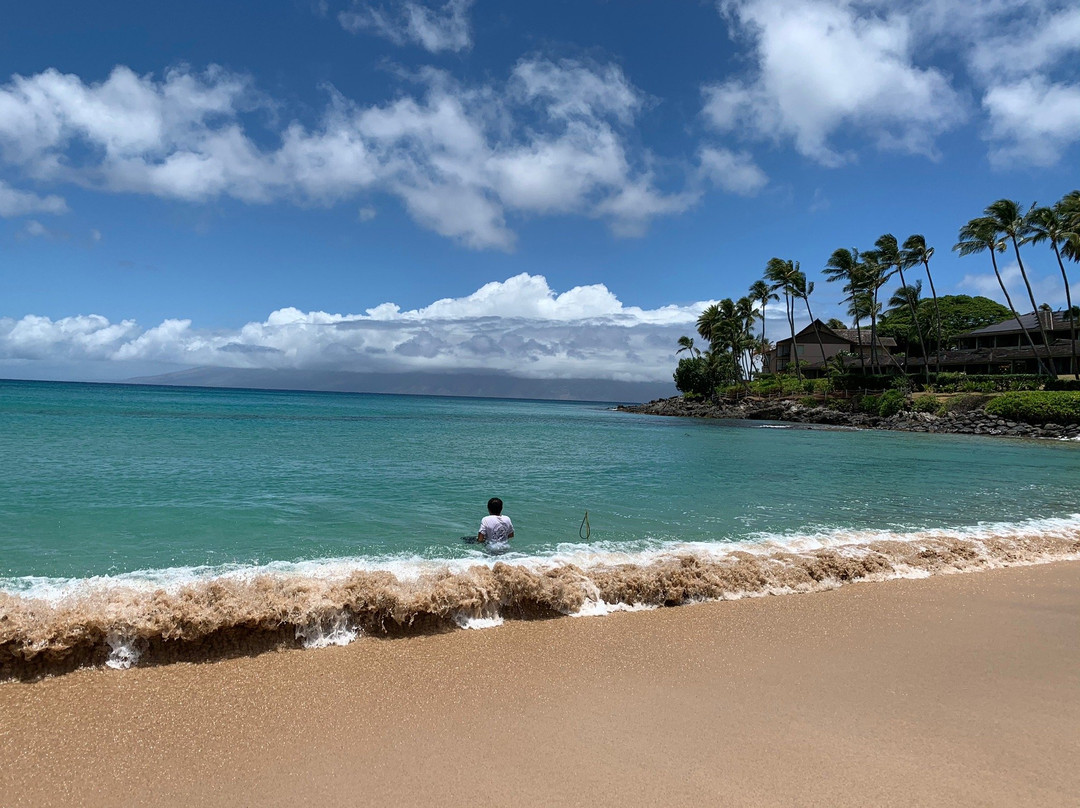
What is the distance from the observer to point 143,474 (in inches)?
616

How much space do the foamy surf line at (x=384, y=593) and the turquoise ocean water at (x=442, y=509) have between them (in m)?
0.09

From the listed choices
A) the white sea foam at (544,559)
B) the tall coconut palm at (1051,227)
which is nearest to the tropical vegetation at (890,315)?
the tall coconut palm at (1051,227)

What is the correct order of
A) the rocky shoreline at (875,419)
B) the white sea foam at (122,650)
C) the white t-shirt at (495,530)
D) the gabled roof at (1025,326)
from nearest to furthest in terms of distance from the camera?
1. the white sea foam at (122,650)
2. the white t-shirt at (495,530)
3. the rocky shoreline at (875,419)
4. the gabled roof at (1025,326)

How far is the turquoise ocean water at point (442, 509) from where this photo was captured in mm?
8156

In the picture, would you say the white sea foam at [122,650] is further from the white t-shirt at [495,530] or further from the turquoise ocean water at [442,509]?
the white t-shirt at [495,530]

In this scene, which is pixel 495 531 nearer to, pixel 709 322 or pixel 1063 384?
pixel 1063 384

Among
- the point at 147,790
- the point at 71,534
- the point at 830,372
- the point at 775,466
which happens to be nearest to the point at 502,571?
the point at 147,790

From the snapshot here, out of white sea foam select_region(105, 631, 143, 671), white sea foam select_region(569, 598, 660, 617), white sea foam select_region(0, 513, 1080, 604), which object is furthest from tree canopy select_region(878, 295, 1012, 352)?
white sea foam select_region(105, 631, 143, 671)

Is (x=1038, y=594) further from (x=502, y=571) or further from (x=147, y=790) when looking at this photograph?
(x=147, y=790)

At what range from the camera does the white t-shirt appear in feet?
28.7

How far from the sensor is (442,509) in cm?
1232

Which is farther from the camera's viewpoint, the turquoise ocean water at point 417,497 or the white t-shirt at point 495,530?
the turquoise ocean water at point 417,497

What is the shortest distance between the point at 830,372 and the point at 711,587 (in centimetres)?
Result: 7394

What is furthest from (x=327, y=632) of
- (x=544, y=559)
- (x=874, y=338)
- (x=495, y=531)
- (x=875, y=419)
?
(x=874, y=338)
